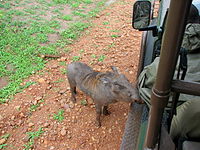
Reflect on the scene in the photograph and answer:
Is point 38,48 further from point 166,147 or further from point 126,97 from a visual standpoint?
point 166,147

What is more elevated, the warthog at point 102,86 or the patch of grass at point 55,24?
the patch of grass at point 55,24

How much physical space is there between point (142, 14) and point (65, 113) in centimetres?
193

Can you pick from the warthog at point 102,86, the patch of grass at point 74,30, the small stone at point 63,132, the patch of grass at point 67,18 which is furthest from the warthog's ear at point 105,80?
the patch of grass at point 67,18

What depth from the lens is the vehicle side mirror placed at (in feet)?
8.63

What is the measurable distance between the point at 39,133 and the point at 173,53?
2784mm

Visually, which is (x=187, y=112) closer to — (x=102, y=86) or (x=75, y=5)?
(x=102, y=86)

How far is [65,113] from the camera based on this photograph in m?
3.61

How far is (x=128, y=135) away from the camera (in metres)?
2.34

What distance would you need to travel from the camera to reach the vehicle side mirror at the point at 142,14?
2.63m

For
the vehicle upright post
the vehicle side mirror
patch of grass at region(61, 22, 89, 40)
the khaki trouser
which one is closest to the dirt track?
patch of grass at region(61, 22, 89, 40)

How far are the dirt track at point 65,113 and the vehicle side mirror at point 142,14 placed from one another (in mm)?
1496

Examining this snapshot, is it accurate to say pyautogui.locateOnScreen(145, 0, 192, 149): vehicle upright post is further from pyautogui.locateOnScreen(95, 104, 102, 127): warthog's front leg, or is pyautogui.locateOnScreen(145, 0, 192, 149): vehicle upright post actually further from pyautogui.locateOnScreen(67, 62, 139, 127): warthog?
pyautogui.locateOnScreen(95, 104, 102, 127): warthog's front leg

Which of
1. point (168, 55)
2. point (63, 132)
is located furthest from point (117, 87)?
point (168, 55)

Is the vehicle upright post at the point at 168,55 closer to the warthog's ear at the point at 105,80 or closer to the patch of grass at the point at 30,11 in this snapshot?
the warthog's ear at the point at 105,80
